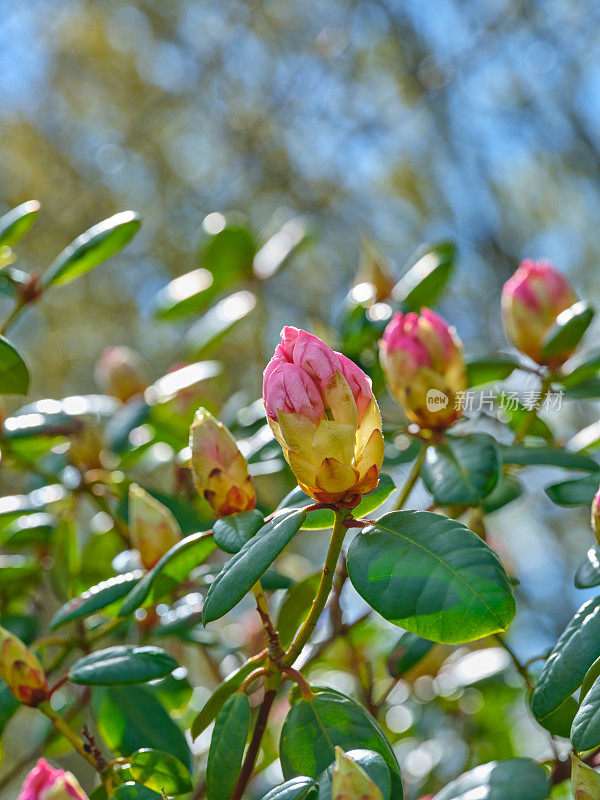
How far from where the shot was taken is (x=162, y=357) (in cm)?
422

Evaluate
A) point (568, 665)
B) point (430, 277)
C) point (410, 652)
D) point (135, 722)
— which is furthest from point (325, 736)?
point (430, 277)

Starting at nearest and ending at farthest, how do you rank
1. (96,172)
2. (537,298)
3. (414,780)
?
(537,298)
(414,780)
(96,172)

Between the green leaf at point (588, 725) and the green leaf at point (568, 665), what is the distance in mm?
48

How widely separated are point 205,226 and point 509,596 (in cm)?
103

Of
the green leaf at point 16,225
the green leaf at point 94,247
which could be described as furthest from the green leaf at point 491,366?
the green leaf at point 16,225

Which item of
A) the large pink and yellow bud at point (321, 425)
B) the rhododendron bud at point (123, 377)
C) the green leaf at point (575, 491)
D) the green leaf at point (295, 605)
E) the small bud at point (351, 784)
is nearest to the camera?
the small bud at point (351, 784)

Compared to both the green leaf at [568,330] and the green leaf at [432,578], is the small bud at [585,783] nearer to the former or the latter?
the green leaf at [432,578]

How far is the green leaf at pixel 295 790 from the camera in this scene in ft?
1.65

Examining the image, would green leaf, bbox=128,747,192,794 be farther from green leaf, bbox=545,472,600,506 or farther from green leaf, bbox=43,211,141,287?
green leaf, bbox=43,211,141,287

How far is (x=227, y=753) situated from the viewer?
603mm

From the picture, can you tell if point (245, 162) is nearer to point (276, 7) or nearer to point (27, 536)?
point (276, 7)

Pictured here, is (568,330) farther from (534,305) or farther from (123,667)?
(123,667)

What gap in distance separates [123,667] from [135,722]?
17 cm

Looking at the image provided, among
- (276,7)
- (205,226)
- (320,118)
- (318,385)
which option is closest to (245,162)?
(320,118)
